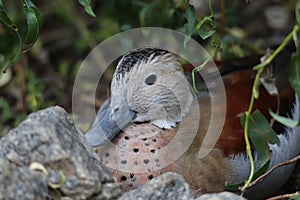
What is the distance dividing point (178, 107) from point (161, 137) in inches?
9.7

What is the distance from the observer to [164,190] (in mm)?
2369

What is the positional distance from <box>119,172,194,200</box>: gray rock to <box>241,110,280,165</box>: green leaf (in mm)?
369

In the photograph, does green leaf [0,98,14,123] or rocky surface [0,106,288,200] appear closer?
rocky surface [0,106,288,200]

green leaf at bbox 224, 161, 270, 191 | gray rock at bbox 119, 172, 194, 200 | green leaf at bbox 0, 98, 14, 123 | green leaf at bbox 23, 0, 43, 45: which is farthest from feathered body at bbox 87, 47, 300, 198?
green leaf at bbox 0, 98, 14, 123

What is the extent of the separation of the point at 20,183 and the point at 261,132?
3.17ft

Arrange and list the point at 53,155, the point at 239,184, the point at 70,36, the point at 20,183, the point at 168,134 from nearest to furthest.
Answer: the point at 20,183
the point at 53,155
the point at 239,184
the point at 168,134
the point at 70,36

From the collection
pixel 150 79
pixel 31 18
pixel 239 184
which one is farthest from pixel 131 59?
pixel 239 184

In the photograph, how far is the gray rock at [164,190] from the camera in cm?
235

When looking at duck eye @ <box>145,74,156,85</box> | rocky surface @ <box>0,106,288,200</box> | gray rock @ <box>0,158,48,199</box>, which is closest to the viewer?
gray rock @ <box>0,158,48,199</box>

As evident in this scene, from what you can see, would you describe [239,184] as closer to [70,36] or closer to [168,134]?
[168,134]

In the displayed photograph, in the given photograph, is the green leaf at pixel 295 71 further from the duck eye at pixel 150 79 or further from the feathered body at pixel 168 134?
the duck eye at pixel 150 79

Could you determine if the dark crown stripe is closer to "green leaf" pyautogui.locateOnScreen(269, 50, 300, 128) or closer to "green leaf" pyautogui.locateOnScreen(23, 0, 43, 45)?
"green leaf" pyautogui.locateOnScreen(23, 0, 43, 45)

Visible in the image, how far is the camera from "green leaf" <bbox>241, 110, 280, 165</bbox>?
101 inches

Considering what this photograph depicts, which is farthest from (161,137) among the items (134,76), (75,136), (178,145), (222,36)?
(222,36)
